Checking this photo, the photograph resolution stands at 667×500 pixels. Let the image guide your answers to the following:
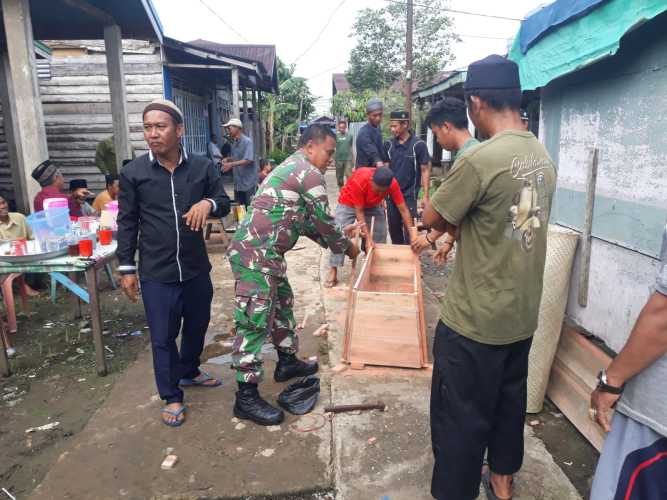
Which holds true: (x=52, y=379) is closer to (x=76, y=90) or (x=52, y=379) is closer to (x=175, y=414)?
(x=175, y=414)

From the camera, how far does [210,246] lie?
300 inches

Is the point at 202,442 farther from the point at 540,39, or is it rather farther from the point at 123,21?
the point at 123,21

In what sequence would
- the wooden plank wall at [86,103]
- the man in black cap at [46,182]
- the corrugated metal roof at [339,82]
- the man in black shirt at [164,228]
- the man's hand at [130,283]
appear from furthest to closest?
the corrugated metal roof at [339,82] < the wooden plank wall at [86,103] < the man in black cap at [46,182] < the man's hand at [130,283] < the man in black shirt at [164,228]

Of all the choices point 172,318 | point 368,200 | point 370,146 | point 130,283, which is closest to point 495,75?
point 172,318

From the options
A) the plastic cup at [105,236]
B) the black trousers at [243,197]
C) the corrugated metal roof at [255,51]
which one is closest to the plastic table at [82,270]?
the plastic cup at [105,236]

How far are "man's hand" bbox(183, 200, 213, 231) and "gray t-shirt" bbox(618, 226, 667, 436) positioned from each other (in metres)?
2.29

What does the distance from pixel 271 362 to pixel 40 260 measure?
1.85 metres

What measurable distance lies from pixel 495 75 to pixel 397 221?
156 inches

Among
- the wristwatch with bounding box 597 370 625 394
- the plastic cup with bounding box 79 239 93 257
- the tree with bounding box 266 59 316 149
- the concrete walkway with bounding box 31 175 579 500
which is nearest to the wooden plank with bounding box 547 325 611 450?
the concrete walkway with bounding box 31 175 579 500

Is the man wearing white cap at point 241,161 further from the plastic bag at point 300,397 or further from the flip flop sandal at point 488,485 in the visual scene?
the flip flop sandal at point 488,485

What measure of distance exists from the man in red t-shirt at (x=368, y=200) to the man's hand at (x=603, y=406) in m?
3.29

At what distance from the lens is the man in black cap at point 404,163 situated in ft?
18.9

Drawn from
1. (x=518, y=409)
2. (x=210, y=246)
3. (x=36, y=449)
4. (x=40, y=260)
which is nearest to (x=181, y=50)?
(x=210, y=246)

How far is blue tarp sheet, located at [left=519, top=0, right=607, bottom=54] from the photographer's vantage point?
9.20ft
